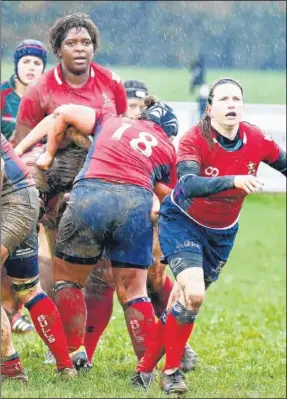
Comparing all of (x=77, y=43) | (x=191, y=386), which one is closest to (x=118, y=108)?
(x=77, y=43)

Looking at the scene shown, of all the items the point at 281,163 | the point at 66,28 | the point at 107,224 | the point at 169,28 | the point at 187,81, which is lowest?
the point at 187,81

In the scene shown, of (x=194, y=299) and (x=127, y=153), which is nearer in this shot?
(x=194, y=299)

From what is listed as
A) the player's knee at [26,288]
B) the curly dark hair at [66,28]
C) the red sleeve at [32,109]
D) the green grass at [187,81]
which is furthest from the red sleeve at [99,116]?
the green grass at [187,81]

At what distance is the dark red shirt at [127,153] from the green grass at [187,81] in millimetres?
28067

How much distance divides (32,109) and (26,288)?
1532 millimetres

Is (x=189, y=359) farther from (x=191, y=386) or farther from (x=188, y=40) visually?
(x=188, y=40)

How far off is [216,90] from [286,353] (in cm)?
291

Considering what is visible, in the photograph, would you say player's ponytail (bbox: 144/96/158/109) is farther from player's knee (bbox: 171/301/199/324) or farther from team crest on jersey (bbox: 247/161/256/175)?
player's knee (bbox: 171/301/199/324)

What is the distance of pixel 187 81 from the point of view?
46.0 metres

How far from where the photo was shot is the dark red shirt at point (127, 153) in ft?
22.4

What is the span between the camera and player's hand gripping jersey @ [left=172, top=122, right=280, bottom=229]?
21.6 ft

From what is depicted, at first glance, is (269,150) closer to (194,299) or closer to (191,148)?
(191,148)

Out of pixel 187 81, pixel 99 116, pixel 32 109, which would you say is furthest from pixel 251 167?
pixel 187 81

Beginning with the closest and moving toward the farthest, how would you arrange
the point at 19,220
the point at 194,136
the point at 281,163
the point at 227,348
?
the point at 19,220, the point at 194,136, the point at 281,163, the point at 227,348
